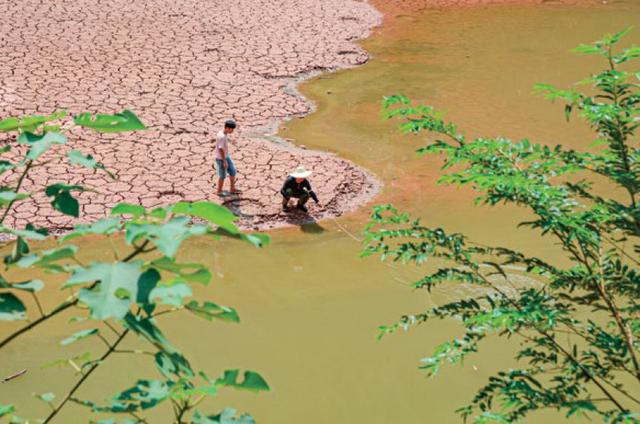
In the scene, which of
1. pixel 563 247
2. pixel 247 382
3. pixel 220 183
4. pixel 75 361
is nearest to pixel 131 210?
pixel 247 382

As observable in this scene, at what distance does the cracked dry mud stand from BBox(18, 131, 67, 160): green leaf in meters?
6.97

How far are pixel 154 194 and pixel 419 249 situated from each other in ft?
18.2

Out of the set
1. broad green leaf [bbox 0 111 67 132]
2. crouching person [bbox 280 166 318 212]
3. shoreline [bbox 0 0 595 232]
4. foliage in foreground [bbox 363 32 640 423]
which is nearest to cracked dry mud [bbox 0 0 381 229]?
→ shoreline [bbox 0 0 595 232]

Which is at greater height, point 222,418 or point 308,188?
point 222,418

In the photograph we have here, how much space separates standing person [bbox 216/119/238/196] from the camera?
8680 mm

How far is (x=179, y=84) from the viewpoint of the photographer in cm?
1227

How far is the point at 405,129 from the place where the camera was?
399 cm

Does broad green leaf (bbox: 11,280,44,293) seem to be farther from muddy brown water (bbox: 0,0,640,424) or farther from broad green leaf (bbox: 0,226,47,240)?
muddy brown water (bbox: 0,0,640,424)

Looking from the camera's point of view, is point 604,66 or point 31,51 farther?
point 604,66

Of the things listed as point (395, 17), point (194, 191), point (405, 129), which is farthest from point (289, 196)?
point (395, 17)

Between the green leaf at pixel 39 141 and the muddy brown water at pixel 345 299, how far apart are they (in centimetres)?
464

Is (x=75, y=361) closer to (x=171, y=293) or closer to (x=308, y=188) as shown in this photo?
(x=171, y=293)

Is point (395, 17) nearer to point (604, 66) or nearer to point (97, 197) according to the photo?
point (604, 66)

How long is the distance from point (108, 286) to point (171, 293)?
98 mm
